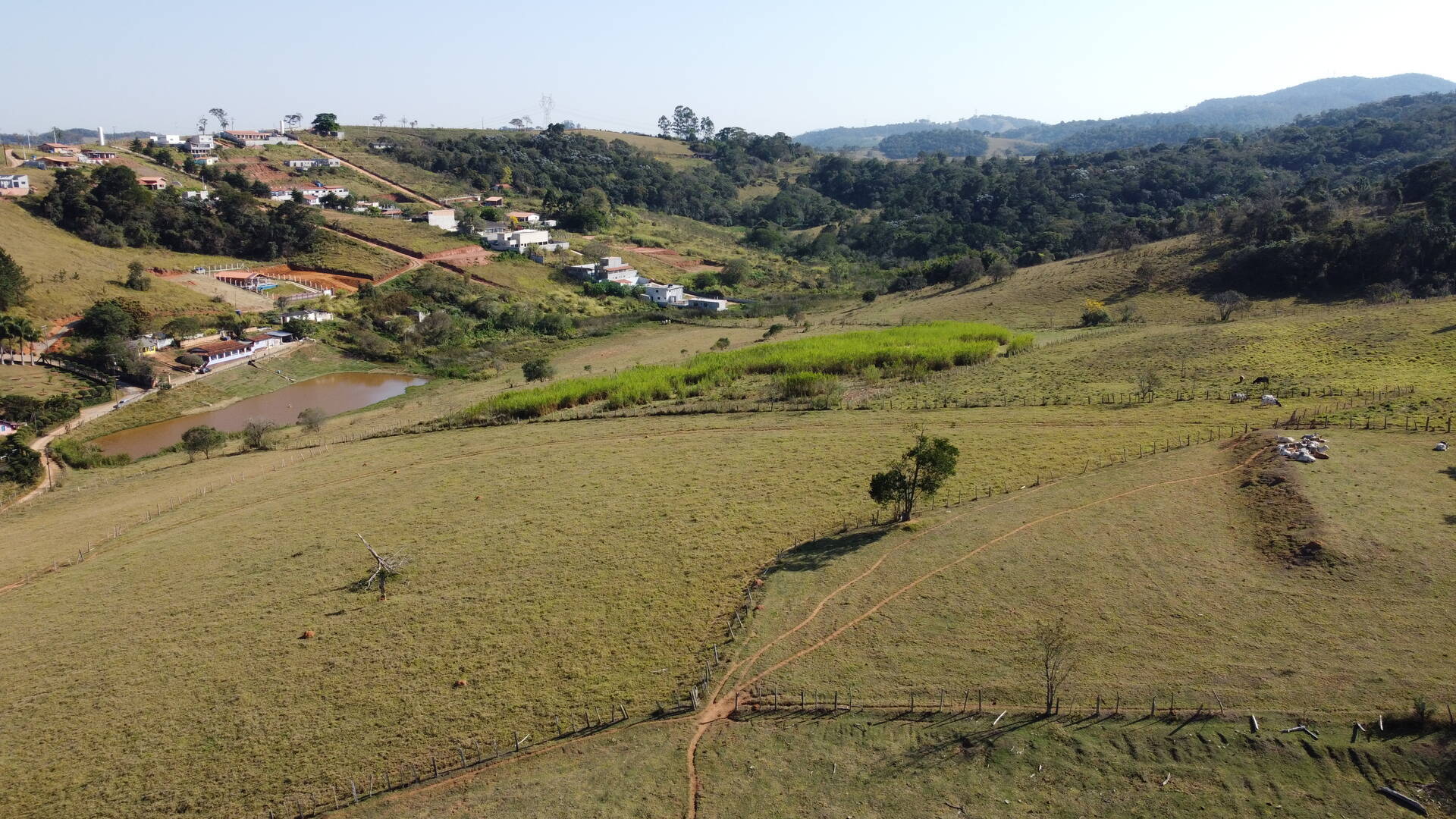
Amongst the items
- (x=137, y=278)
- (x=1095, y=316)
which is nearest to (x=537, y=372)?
(x=137, y=278)

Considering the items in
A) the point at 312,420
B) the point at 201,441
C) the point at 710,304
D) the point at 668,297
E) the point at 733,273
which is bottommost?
the point at 201,441

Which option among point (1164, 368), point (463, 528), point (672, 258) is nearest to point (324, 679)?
point (463, 528)

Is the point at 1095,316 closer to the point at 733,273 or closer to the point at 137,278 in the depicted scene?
the point at 733,273

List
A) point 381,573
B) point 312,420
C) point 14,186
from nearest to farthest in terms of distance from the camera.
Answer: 1. point 381,573
2. point 312,420
3. point 14,186

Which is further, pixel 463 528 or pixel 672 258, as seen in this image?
pixel 672 258

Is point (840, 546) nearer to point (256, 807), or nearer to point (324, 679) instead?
point (324, 679)

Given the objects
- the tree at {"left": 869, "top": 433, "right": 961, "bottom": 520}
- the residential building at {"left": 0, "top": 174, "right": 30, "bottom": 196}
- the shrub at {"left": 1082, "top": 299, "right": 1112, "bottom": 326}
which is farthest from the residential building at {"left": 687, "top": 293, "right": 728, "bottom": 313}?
the residential building at {"left": 0, "top": 174, "right": 30, "bottom": 196}

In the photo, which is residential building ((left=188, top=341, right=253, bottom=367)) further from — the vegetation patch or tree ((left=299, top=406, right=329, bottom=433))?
the vegetation patch
